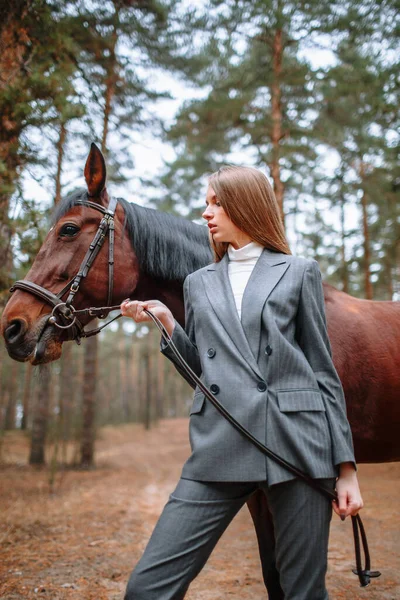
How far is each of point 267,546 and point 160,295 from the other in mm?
1862

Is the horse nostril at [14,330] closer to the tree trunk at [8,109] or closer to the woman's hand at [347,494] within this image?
the woman's hand at [347,494]

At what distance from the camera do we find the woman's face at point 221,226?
2.01 metres

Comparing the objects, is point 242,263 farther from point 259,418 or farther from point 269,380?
point 259,418

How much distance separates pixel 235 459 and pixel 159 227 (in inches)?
83.3

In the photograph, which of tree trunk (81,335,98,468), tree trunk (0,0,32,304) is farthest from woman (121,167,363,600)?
tree trunk (81,335,98,468)

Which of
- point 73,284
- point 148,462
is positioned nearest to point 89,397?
point 148,462

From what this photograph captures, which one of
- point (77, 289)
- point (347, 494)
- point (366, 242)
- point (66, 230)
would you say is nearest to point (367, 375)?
point (347, 494)

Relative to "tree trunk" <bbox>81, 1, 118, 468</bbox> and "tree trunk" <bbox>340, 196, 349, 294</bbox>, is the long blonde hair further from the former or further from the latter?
"tree trunk" <bbox>340, 196, 349, 294</bbox>

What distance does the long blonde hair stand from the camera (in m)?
1.98

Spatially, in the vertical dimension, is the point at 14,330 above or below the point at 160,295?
below

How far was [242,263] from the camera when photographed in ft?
6.72

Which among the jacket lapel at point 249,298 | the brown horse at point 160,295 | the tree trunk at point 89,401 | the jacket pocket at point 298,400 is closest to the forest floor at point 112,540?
the tree trunk at point 89,401

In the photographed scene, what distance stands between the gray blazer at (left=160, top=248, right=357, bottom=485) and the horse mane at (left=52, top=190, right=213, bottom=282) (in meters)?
1.39

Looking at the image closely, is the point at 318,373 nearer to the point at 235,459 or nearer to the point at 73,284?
the point at 235,459
